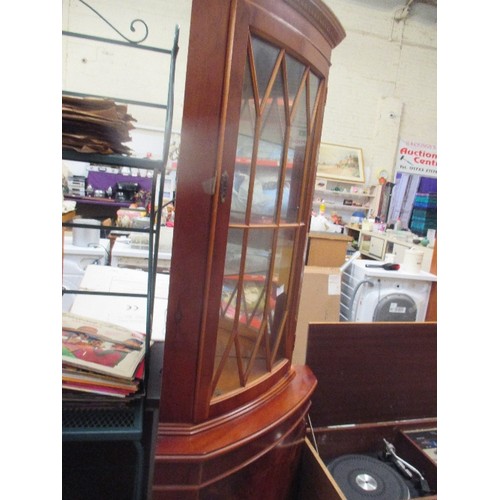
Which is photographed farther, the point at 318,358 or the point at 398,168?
the point at 398,168

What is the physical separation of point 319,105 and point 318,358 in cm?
82

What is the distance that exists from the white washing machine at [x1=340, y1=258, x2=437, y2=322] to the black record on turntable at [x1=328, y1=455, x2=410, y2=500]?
128 cm

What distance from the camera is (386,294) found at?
245 centimetres

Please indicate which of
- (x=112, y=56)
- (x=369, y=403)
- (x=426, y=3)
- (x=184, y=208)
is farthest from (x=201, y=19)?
(x=426, y=3)

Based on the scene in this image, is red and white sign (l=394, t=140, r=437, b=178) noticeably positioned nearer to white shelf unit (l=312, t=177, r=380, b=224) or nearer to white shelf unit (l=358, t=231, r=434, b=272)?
white shelf unit (l=312, t=177, r=380, b=224)

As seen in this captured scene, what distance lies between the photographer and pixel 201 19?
0.64m

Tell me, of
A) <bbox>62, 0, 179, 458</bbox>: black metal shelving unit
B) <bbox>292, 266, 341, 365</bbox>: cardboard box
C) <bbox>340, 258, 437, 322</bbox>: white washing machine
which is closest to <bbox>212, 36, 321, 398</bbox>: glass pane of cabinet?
<bbox>62, 0, 179, 458</bbox>: black metal shelving unit

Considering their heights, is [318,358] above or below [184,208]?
below

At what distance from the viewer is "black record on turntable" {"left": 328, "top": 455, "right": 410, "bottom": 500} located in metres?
1.08
